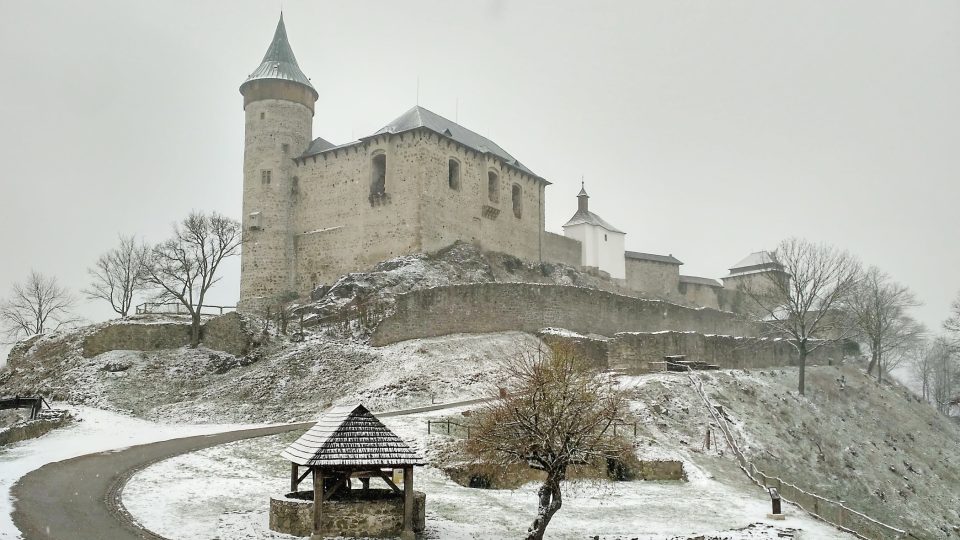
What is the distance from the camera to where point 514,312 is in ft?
128

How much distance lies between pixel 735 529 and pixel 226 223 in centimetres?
3435

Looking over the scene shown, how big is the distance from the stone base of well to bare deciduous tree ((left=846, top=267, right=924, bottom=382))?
3932 cm

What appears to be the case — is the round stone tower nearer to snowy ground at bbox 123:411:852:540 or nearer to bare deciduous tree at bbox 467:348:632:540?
snowy ground at bbox 123:411:852:540

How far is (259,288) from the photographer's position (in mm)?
51000

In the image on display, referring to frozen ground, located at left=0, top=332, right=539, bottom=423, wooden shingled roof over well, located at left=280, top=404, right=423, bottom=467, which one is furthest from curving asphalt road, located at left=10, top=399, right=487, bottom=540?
frozen ground, located at left=0, top=332, right=539, bottom=423

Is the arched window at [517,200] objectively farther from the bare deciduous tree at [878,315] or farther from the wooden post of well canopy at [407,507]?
the wooden post of well canopy at [407,507]

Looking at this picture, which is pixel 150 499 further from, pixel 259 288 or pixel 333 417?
pixel 259 288

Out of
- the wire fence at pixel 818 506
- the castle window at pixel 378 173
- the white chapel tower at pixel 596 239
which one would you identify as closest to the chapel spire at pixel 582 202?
the white chapel tower at pixel 596 239

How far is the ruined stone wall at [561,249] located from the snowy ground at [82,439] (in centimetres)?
3338

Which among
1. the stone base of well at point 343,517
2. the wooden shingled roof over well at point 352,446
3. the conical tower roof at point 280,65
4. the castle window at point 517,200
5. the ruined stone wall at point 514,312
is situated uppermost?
the conical tower roof at point 280,65

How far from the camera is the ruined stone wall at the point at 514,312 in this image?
37.2 metres

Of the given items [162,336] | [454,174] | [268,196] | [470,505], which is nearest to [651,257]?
[454,174]

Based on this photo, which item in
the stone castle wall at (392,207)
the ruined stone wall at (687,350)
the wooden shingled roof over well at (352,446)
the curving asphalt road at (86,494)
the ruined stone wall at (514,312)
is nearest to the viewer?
the curving asphalt road at (86,494)

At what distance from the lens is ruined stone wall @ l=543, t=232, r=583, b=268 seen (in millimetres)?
58531
